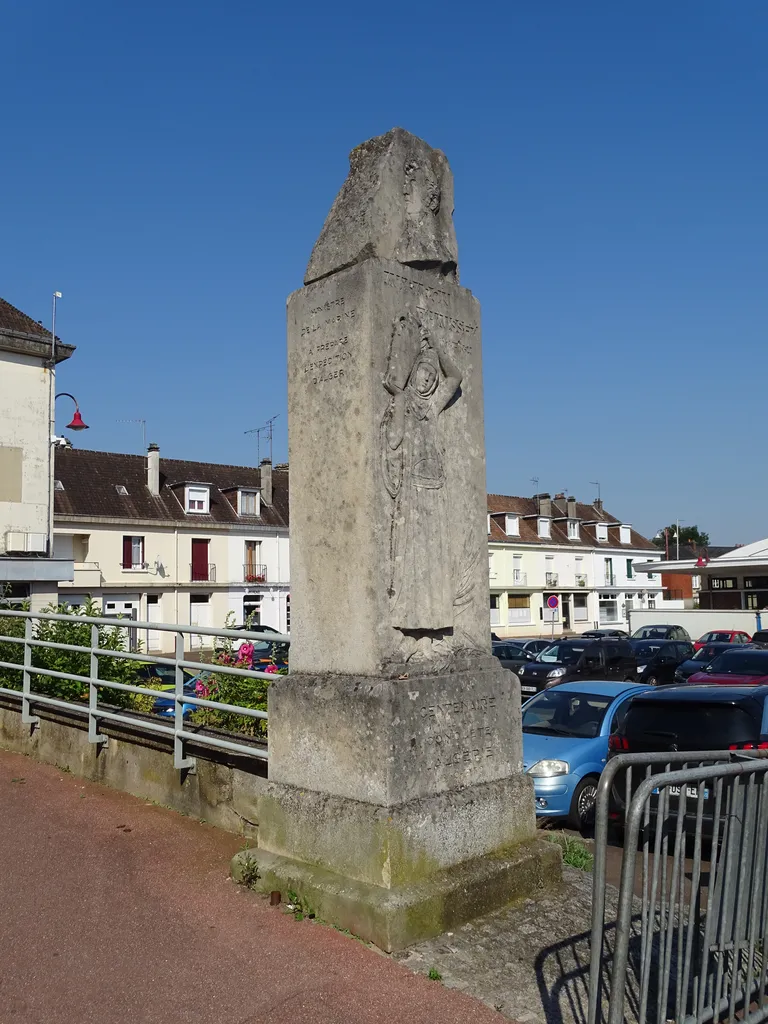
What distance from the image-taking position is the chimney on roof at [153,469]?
139 feet

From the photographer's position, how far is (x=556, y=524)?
59.2 metres

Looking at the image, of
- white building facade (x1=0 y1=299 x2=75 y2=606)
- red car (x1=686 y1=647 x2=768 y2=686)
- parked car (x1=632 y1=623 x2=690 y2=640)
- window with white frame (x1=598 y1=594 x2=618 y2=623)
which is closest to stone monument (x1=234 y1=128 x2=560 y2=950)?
red car (x1=686 y1=647 x2=768 y2=686)

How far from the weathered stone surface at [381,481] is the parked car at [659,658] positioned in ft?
60.3

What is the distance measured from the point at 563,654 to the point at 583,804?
48.3ft

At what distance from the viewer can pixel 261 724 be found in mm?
6805

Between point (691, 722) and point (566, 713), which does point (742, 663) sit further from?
point (691, 722)

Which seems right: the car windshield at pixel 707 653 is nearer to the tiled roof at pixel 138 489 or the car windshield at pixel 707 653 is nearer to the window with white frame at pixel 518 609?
the tiled roof at pixel 138 489

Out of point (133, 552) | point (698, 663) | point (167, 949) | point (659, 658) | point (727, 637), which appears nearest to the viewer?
point (167, 949)

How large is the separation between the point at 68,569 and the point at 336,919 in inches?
893

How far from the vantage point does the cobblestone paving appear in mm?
3768

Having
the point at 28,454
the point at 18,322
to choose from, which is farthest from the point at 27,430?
the point at 18,322

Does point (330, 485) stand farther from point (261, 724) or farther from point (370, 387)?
point (261, 724)

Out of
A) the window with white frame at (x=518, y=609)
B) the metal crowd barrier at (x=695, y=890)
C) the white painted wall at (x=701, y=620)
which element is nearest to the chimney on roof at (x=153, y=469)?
the window with white frame at (x=518, y=609)

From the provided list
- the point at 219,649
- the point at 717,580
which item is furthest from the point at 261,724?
the point at 717,580
